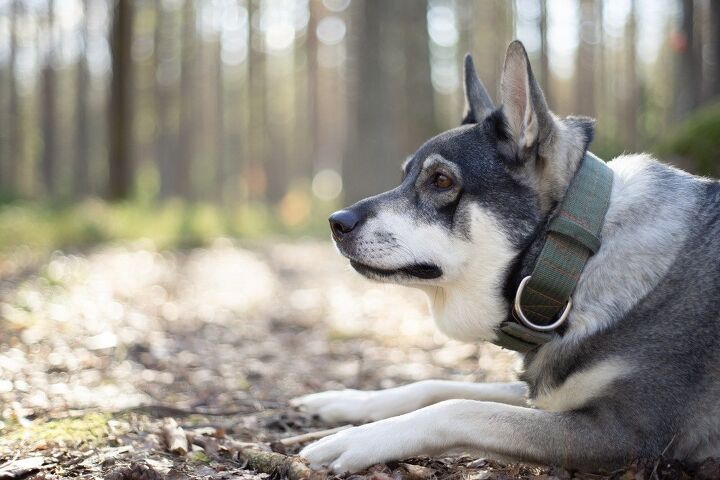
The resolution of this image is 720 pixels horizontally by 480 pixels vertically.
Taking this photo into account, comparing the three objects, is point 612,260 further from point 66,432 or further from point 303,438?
point 66,432

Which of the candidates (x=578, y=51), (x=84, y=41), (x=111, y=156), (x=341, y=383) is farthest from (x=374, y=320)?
(x=84, y=41)

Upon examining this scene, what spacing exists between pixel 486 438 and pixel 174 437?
1479mm

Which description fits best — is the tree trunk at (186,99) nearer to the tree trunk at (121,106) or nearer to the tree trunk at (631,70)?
the tree trunk at (121,106)

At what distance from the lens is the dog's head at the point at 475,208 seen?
317 cm

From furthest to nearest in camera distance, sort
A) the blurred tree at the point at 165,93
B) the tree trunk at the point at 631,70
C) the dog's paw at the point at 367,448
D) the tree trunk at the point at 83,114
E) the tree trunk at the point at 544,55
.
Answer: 1. the tree trunk at the point at 83,114
2. the blurred tree at the point at 165,93
3. the tree trunk at the point at 631,70
4. the tree trunk at the point at 544,55
5. the dog's paw at the point at 367,448

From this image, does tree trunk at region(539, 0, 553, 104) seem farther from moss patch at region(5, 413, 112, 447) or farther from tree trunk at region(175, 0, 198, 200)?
moss patch at region(5, 413, 112, 447)

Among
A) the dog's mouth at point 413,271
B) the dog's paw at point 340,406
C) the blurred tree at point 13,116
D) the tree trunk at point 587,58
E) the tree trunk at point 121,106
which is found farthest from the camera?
the blurred tree at point 13,116

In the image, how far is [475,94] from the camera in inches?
153

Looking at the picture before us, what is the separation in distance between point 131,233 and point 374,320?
712 centimetres

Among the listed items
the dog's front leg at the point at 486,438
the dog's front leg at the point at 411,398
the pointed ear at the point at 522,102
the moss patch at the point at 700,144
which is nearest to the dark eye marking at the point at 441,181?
the pointed ear at the point at 522,102

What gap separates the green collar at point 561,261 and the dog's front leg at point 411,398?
2.57 feet

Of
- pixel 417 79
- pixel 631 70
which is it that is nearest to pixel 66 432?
pixel 417 79

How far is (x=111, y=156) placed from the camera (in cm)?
1619

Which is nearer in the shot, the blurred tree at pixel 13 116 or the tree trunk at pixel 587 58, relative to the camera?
the tree trunk at pixel 587 58
